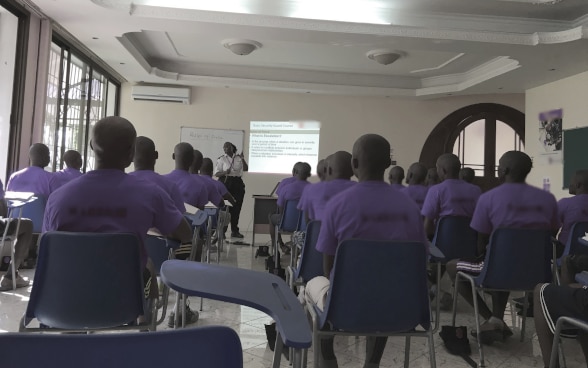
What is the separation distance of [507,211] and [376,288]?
4.75 feet

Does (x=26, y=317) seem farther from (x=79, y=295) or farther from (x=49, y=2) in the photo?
(x=49, y=2)

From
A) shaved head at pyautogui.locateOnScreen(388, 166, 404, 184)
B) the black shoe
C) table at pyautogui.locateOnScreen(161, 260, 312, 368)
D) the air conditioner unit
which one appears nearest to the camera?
table at pyautogui.locateOnScreen(161, 260, 312, 368)

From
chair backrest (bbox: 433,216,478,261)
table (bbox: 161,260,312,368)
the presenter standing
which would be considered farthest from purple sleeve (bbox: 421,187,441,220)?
the presenter standing

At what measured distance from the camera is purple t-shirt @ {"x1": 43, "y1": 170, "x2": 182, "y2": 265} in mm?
1593

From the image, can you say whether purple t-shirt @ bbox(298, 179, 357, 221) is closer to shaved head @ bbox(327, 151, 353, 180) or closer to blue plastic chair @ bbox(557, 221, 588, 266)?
shaved head @ bbox(327, 151, 353, 180)

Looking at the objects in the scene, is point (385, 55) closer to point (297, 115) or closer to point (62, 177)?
point (297, 115)

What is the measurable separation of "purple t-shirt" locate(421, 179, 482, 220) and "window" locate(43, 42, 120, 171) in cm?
399

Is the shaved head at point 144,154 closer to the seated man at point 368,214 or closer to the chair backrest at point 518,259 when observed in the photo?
the seated man at point 368,214

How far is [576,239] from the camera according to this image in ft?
9.92

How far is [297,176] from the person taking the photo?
585cm

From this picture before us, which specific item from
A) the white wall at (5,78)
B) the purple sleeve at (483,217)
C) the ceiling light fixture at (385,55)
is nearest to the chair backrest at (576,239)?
the purple sleeve at (483,217)

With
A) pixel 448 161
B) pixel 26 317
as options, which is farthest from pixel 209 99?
pixel 26 317

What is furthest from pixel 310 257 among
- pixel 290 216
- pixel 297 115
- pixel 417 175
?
pixel 297 115

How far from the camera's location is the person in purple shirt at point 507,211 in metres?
2.60
